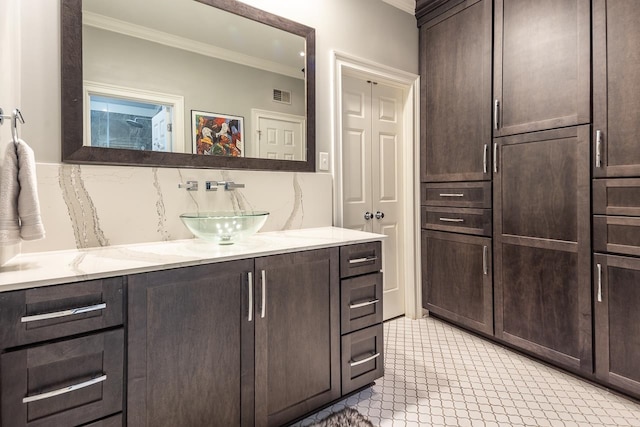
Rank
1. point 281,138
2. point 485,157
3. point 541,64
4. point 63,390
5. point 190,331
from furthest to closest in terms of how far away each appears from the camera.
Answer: point 485,157, point 281,138, point 541,64, point 190,331, point 63,390

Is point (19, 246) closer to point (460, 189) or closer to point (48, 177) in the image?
point (48, 177)

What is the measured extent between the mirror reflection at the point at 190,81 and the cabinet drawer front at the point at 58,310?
79 centimetres

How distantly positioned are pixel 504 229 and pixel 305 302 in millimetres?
1475

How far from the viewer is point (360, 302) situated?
1.72m

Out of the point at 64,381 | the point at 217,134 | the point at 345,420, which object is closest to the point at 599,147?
the point at 345,420

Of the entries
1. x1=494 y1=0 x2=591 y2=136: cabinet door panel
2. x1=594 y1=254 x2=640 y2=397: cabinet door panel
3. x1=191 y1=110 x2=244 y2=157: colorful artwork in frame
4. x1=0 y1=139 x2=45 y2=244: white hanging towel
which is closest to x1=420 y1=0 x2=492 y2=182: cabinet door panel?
x1=494 y1=0 x2=591 y2=136: cabinet door panel

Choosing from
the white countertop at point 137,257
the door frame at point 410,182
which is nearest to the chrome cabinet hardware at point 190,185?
the white countertop at point 137,257

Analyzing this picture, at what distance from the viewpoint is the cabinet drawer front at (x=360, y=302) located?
5.41 ft

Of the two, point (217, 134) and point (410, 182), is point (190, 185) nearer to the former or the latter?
point (217, 134)

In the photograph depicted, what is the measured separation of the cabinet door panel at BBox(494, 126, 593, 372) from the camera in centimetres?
180

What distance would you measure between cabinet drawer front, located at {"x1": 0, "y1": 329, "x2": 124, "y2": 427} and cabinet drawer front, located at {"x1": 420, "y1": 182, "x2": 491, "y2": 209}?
2.21m

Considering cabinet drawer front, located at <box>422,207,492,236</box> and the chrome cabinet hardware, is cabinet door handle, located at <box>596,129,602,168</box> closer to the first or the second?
cabinet drawer front, located at <box>422,207,492,236</box>

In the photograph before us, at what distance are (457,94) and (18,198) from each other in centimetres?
256

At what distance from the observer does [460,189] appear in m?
2.43
